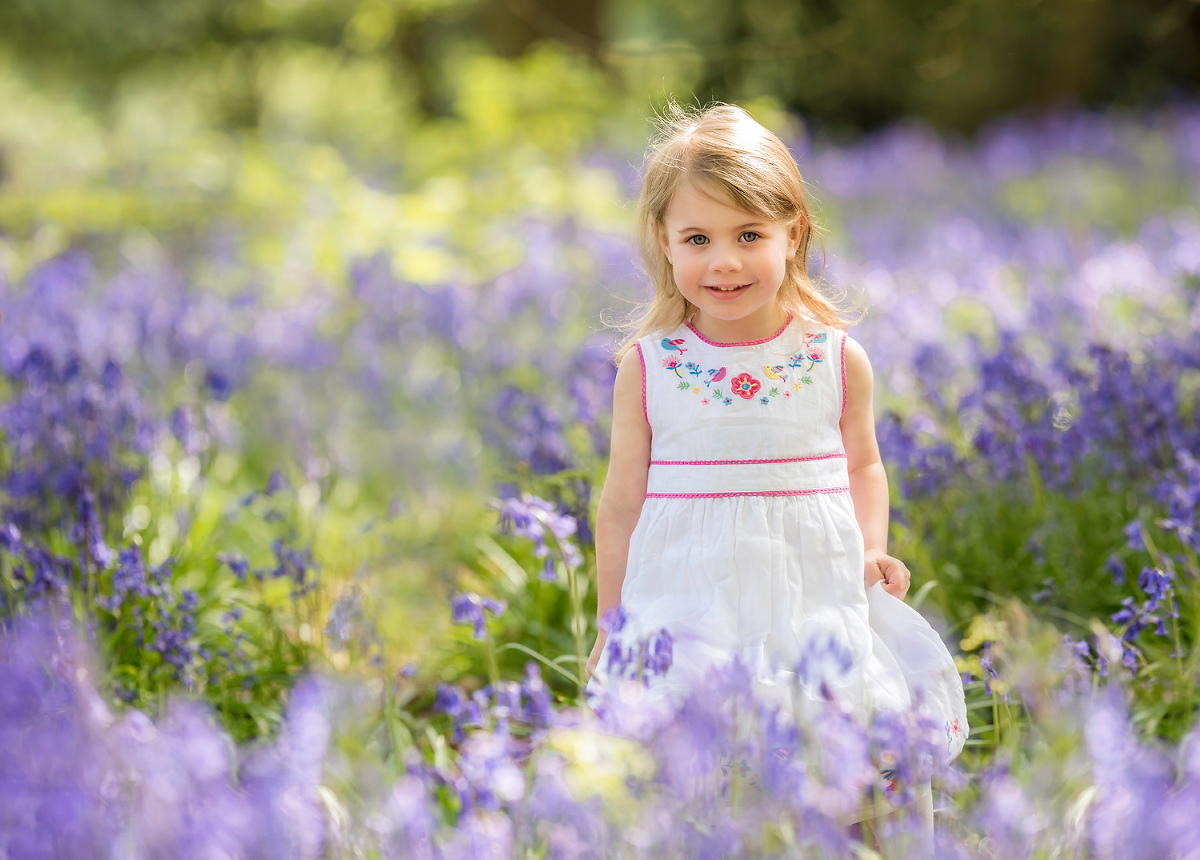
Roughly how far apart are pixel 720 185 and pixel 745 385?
35 cm

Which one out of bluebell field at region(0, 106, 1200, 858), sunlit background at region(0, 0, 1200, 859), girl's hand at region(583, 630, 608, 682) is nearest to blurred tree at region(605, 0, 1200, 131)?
sunlit background at region(0, 0, 1200, 859)

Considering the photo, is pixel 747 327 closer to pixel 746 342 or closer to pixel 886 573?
pixel 746 342

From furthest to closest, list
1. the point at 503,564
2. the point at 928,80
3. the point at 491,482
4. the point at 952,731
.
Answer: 1. the point at 928,80
2. the point at 491,482
3. the point at 503,564
4. the point at 952,731

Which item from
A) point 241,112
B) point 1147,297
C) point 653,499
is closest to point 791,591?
point 653,499

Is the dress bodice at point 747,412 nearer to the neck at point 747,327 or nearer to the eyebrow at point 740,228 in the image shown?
the neck at point 747,327

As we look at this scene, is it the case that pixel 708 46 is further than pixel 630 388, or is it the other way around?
pixel 708 46

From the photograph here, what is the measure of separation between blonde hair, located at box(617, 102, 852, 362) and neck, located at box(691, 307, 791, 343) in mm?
46

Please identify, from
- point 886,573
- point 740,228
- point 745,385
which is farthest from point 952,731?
point 740,228

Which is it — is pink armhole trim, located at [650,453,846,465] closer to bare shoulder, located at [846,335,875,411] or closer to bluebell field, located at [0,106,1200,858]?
bare shoulder, located at [846,335,875,411]

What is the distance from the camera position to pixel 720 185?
1.84 metres

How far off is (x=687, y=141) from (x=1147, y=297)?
298cm

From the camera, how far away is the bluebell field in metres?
1.38

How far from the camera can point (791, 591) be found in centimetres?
183

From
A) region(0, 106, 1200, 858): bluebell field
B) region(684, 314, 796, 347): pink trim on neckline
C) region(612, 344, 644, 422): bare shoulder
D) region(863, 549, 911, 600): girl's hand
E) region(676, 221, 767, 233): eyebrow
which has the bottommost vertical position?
region(0, 106, 1200, 858): bluebell field
